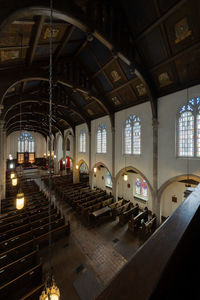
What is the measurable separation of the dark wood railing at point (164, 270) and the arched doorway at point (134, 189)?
9.64 metres

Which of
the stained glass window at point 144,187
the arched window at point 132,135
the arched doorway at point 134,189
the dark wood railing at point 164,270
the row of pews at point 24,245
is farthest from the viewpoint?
the stained glass window at point 144,187

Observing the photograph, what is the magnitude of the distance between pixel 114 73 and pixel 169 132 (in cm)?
533

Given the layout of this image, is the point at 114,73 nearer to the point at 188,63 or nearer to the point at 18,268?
the point at 188,63

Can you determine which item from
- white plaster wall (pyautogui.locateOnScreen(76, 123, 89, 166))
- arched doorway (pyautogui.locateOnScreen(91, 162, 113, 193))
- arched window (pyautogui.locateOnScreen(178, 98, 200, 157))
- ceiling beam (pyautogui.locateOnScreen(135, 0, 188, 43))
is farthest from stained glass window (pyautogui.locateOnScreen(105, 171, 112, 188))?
ceiling beam (pyautogui.locateOnScreen(135, 0, 188, 43))

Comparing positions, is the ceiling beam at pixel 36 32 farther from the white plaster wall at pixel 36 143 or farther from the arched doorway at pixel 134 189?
the white plaster wall at pixel 36 143

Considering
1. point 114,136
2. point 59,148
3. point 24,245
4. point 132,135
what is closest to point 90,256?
point 24,245

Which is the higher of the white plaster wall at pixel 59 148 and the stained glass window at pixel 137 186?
the white plaster wall at pixel 59 148

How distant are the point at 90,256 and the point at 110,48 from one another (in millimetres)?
9481

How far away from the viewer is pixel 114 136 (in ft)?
39.4

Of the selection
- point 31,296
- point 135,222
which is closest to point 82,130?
point 135,222

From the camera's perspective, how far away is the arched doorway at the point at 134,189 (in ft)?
36.7

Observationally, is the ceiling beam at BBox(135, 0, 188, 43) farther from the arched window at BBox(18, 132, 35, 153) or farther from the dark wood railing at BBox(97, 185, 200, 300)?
the arched window at BBox(18, 132, 35, 153)

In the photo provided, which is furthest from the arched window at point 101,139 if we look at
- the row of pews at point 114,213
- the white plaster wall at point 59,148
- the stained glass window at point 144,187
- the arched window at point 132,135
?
the white plaster wall at point 59,148

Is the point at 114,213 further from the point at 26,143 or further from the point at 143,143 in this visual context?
the point at 26,143
